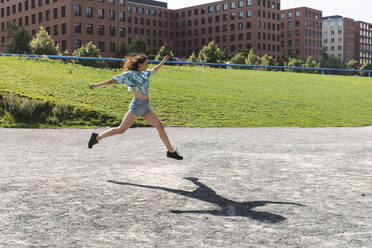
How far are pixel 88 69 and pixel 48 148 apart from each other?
53.4 ft

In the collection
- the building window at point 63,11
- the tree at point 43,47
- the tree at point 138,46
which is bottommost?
the tree at point 43,47

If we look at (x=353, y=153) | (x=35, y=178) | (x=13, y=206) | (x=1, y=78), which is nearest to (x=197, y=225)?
(x=13, y=206)

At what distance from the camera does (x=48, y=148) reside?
898 cm

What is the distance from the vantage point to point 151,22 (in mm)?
111562

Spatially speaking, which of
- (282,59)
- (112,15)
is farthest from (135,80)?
(282,59)

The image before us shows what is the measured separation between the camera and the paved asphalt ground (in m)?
3.73

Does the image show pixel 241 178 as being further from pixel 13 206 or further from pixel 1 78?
pixel 1 78

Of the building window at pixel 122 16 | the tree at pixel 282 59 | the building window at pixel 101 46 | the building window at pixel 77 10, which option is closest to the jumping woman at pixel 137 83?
the building window at pixel 77 10

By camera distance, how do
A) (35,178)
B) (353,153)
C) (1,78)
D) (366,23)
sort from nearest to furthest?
(35,178)
(353,153)
(1,78)
(366,23)

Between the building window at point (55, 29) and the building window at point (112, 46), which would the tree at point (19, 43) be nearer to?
the building window at point (55, 29)

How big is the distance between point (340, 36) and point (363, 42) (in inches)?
433

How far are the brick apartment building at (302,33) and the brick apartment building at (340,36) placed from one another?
28.4m

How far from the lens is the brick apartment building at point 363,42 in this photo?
533 ft

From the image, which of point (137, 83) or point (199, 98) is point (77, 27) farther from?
point (137, 83)
